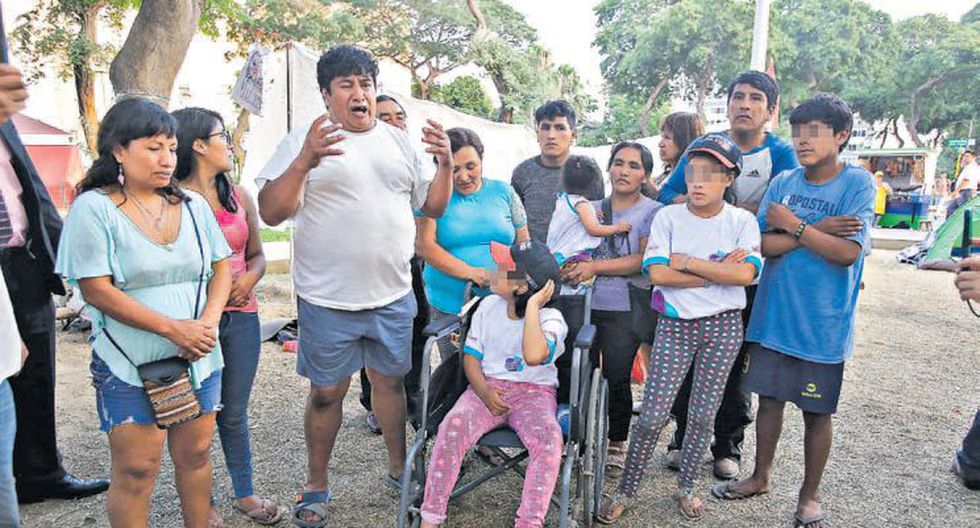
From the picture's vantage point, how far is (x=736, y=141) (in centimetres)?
304

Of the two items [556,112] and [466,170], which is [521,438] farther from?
[556,112]

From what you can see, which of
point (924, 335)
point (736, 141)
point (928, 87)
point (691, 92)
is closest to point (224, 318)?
point (736, 141)

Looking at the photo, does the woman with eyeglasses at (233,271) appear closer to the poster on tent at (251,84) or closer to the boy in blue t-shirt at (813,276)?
the boy in blue t-shirt at (813,276)

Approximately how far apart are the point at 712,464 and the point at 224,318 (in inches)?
98.2

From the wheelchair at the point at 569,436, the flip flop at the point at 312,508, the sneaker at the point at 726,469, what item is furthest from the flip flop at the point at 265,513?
the sneaker at the point at 726,469

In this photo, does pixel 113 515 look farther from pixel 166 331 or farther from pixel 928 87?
pixel 928 87

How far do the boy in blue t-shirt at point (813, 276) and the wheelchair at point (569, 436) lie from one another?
749mm

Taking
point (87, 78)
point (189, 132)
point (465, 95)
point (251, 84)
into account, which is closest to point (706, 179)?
point (189, 132)

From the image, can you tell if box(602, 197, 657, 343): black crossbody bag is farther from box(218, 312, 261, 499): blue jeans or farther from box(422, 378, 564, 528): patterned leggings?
box(218, 312, 261, 499): blue jeans

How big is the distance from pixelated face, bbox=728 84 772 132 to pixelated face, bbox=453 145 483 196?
1236mm

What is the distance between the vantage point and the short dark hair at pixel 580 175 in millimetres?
3078

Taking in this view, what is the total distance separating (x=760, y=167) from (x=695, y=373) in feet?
3.42

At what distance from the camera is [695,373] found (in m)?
2.73

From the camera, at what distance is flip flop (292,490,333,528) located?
2604 mm
